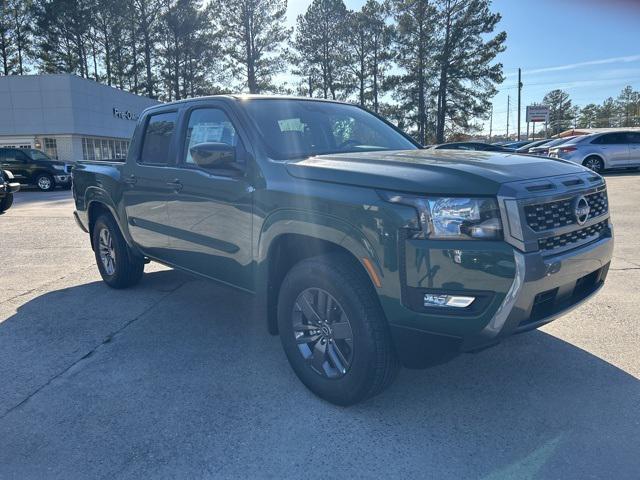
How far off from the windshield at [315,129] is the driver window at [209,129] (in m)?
0.22

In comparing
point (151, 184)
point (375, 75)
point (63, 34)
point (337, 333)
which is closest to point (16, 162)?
point (151, 184)

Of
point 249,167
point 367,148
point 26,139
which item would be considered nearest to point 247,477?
point 249,167

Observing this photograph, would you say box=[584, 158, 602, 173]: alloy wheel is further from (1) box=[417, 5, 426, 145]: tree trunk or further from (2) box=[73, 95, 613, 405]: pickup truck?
(1) box=[417, 5, 426, 145]: tree trunk

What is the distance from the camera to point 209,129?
4102 mm

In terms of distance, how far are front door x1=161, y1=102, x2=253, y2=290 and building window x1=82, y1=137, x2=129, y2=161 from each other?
28.9 m

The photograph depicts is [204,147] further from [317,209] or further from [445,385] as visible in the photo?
[445,385]

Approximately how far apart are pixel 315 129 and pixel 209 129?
0.85 m

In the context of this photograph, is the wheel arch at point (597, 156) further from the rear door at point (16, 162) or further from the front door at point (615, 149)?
the rear door at point (16, 162)

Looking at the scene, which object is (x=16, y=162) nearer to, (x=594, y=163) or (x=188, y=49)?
(x=594, y=163)

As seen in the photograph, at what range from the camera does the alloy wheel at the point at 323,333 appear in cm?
303

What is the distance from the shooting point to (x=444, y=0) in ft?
130

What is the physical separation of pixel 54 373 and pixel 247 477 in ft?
6.46

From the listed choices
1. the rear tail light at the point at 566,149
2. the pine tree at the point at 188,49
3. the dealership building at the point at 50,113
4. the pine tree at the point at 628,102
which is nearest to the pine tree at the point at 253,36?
the pine tree at the point at 188,49

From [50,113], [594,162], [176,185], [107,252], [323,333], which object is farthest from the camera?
[50,113]
